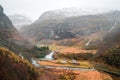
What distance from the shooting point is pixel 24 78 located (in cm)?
5897

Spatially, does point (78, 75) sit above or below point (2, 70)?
below

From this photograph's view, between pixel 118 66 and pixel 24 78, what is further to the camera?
pixel 118 66

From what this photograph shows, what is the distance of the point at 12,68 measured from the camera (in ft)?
182

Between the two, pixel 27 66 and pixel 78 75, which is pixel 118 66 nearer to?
pixel 78 75

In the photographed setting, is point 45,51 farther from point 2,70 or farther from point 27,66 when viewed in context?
point 2,70

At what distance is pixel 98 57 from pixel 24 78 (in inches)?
4153

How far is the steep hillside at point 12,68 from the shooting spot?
5236 cm

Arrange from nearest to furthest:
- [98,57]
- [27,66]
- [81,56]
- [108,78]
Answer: [27,66] → [108,78] → [98,57] → [81,56]

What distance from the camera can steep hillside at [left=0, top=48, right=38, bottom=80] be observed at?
52359 mm

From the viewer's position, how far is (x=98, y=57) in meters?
157

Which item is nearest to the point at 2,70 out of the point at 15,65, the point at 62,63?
the point at 15,65

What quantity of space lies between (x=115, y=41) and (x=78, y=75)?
81.4m

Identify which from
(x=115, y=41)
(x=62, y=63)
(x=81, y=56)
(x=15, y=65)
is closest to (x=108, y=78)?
(x=62, y=63)

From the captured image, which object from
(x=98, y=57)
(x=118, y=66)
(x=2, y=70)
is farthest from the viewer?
(x=98, y=57)
